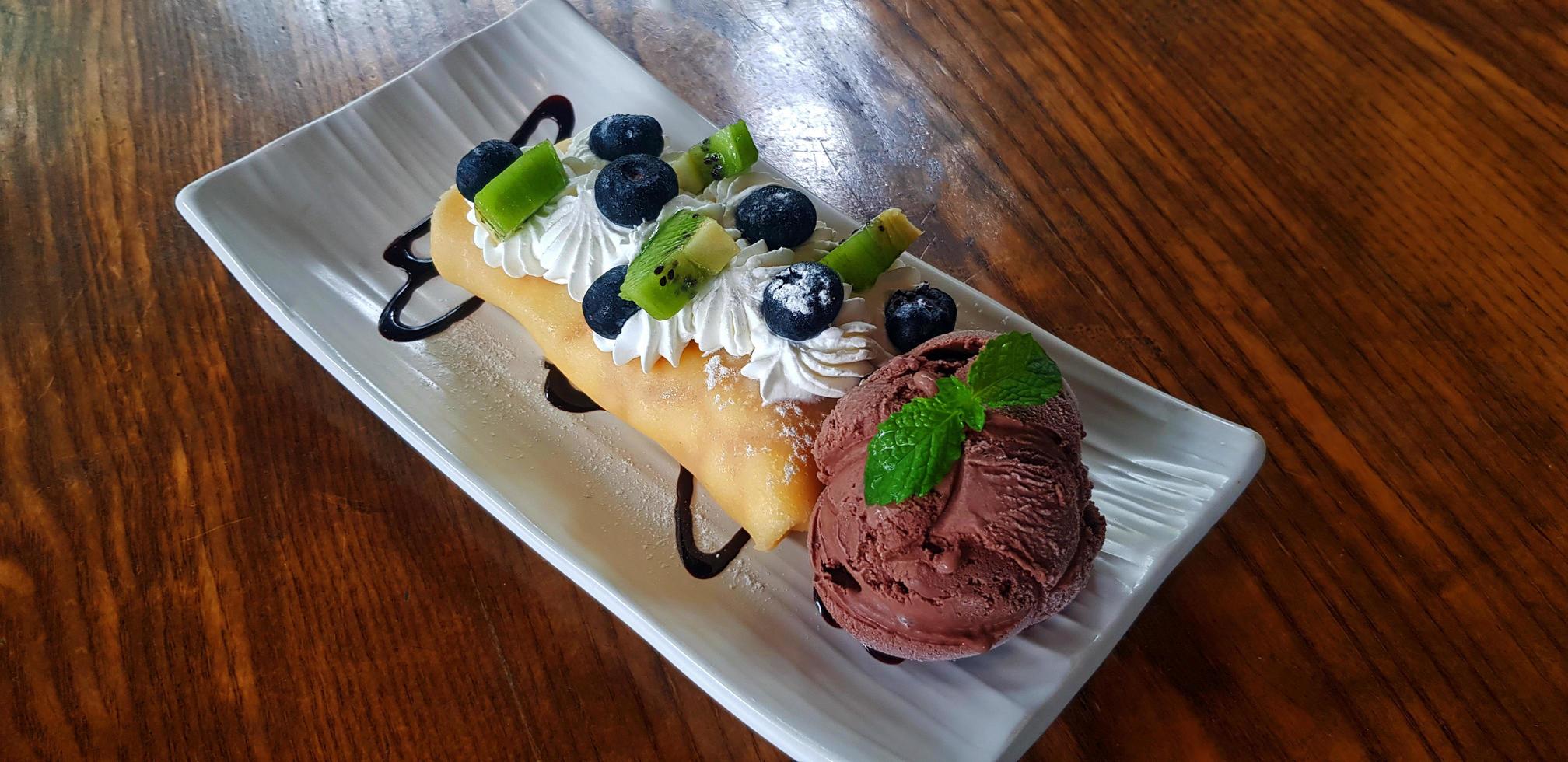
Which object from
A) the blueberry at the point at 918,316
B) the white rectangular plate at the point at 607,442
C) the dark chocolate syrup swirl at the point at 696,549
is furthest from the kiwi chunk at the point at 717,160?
the dark chocolate syrup swirl at the point at 696,549

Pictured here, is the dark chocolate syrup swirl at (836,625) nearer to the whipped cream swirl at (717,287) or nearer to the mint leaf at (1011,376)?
the whipped cream swirl at (717,287)

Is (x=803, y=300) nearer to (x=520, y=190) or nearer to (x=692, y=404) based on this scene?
(x=692, y=404)

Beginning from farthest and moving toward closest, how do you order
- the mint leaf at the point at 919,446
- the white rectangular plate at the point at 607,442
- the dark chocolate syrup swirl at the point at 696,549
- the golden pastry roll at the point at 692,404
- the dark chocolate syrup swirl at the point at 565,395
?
1. the dark chocolate syrup swirl at the point at 565,395
2. the dark chocolate syrup swirl at the point at 696,549
3. the golden pastry roll at the point at 692,404
4. the white rectangular plate at the point at 607,442
5. the mint leaf at the point at 919,446

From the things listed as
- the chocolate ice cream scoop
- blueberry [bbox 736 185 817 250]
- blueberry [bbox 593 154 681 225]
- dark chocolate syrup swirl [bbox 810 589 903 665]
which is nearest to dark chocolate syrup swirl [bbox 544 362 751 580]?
dark chocolate syrup swirl [bbox 810 589 903 665]

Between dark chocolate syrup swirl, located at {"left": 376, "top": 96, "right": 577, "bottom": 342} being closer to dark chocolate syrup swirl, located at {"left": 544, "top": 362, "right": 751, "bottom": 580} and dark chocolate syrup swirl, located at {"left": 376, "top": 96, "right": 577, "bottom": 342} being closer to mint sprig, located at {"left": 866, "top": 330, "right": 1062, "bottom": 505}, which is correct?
dark chocolate syrup swirl, located at {"left": 544, "top": 362, "right": 751, "bottom": 580}

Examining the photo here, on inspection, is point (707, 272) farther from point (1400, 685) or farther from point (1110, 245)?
point (1400, 685)

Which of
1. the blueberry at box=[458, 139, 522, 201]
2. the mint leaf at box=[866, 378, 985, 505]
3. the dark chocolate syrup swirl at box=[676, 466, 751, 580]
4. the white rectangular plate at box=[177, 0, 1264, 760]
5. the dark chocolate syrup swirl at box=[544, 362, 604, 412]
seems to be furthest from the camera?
the dark chocolate syrup swirl at box=[544, 362, 604, 412]

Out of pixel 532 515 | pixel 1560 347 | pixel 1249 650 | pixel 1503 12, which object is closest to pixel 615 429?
pixel 532 515
